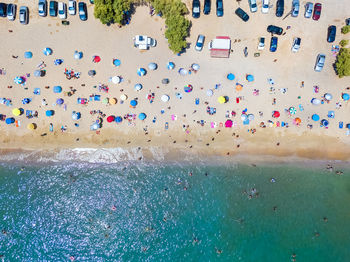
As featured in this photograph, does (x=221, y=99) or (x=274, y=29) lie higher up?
(x=274, y=29)

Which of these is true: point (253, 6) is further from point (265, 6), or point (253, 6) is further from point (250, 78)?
point (250, 78)

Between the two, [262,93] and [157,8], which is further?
[262,93]

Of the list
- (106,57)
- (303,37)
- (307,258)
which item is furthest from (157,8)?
(307,258)

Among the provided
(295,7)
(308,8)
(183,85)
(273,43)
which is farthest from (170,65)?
(308,8)

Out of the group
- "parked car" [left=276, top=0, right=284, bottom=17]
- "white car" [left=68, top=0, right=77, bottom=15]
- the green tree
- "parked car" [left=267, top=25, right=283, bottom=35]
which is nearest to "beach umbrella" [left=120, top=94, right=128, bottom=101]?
"white car" [left=68, top=0, right=77, bottom=15]

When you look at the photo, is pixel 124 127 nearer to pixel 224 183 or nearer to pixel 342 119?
pixel 224 183
